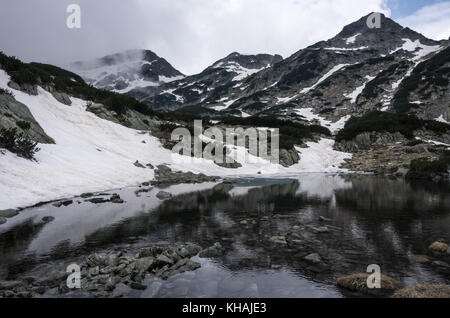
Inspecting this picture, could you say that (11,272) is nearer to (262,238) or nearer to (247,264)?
(247,264)

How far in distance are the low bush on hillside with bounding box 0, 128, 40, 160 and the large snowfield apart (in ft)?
2.86

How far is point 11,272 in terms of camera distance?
10.7 metres

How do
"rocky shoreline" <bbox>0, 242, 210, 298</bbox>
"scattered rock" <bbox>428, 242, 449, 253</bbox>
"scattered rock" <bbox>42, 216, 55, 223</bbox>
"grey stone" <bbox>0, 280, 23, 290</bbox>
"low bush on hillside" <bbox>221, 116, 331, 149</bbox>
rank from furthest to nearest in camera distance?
"low bush on hillside" <bbox>221, 116, 331, 149</bbox> → "scattered rock" <bbox>42, 216, 55, 223</bbox> → "scattered rock" <bbox>428, 242, 449, 253</bbox> → "grey stone" <bbox>0, 280, 23, 290</bbox> → "rocky shoreline" <bbox>0, 242, 210, 298</bbox>

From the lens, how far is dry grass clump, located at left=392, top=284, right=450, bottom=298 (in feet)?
28.0

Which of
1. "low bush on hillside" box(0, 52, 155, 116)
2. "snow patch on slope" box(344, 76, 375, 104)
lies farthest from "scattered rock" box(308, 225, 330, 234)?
"snow patch on slope" box(344, 76, 375, 104)

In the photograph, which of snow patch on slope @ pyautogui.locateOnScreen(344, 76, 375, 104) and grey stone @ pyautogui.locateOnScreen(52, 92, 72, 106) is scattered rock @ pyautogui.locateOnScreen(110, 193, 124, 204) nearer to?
grey stone @ pyautogui.locateOnScreen(52, 92, 72, 106)

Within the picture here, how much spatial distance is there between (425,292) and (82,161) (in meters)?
32.6

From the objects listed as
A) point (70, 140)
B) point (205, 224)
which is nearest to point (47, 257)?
point (205, 224)

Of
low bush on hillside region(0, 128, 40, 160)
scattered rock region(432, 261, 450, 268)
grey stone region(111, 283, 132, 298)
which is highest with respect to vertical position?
low bush on hillside region(0, 128, 40, 160)

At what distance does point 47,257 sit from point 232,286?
7.54 meters

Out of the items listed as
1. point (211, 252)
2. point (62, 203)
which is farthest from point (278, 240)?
point (62, 203)

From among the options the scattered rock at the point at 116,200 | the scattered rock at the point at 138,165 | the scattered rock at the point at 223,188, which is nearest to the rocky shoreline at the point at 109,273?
the scattered rock at the point at 116,200

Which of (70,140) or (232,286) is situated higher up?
(70,140)

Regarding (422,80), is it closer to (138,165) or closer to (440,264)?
(138,165)
